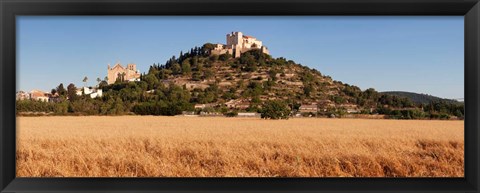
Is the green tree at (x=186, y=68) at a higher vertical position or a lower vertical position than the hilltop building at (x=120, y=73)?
higher

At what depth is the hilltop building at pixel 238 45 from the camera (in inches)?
425

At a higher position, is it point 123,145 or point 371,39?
point 371,39

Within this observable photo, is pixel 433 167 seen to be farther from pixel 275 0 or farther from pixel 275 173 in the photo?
pixel 275 0

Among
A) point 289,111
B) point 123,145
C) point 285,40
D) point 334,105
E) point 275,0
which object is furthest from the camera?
point 334,105

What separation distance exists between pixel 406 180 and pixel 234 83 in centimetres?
1188

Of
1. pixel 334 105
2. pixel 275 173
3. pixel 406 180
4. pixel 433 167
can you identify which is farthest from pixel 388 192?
pixel 334 105

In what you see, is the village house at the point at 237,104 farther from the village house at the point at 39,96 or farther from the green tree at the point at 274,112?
the village house at the point at 39,96

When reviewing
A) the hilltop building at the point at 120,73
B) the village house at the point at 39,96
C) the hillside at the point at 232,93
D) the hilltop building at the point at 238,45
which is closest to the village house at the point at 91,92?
the hillside at the point at 232,93

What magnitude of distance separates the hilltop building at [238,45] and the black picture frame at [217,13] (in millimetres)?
8314

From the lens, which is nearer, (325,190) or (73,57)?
(325,190)

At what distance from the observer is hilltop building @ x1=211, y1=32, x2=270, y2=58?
10.8 m

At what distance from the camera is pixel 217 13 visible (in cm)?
203

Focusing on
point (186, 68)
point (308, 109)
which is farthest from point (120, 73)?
point (308, 109)

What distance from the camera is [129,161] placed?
2.86m
